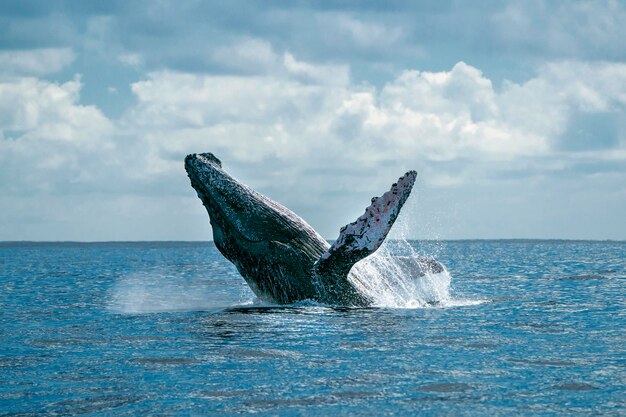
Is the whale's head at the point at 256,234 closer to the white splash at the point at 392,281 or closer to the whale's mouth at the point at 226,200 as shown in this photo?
the whale's mouth at the point at 226,200

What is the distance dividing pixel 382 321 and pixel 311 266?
1713 mm

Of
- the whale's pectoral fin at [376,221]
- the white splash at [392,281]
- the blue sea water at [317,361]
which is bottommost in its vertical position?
the blue sea water at [317,361]

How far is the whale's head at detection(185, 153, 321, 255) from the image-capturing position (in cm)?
1467

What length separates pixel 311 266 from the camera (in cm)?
1481

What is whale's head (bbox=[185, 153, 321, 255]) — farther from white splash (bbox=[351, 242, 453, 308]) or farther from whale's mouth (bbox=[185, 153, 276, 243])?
white splash (bbox=[351, 242, 453, 308])

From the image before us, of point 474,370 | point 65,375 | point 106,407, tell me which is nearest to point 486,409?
point 474,370

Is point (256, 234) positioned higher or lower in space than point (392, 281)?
higher

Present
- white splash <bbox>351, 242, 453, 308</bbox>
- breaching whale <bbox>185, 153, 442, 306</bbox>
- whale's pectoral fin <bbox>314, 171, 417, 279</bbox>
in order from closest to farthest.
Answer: whale's pectoral fin <bbox>314, 171, 417, 279</bbox> < breaching whale <bbox>185, 153, 442, 306</bbox> < white splash <bbox>351, 242, 453, 308</bbox>

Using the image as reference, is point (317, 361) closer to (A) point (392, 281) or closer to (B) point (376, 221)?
(B) point (376, 221)

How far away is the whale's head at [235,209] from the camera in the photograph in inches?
578

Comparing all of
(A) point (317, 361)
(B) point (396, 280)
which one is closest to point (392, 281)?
(B) point (396, 280)

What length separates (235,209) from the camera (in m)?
14.7

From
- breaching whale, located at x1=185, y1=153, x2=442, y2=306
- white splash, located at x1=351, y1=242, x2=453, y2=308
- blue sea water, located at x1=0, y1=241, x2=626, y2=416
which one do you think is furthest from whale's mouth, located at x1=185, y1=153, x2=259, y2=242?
white splash, located at x1=351, y1=242, x2=453, y2=308

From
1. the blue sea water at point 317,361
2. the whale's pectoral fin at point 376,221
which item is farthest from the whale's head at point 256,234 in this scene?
the whale's pectoral fin at point 376,221
